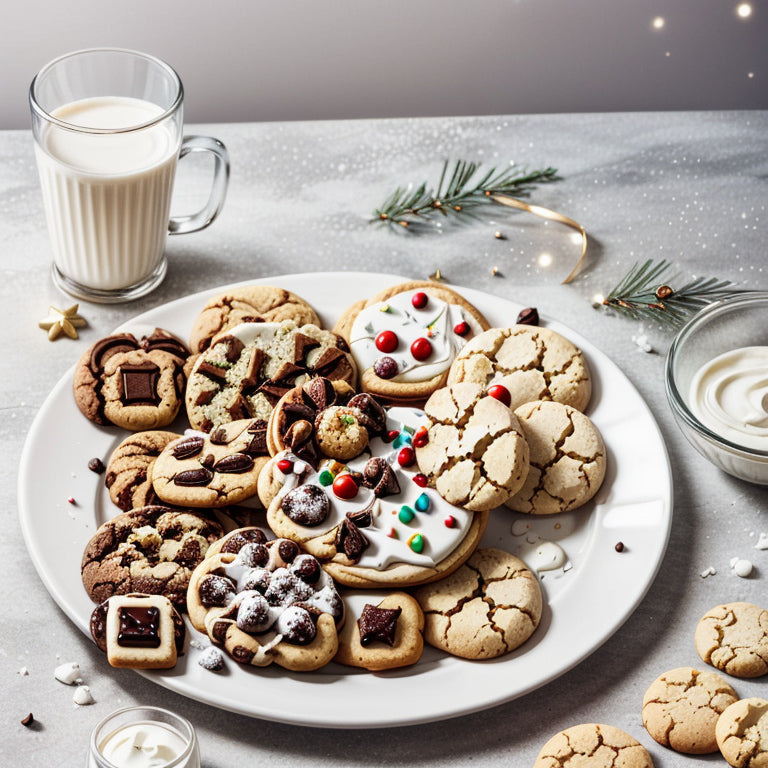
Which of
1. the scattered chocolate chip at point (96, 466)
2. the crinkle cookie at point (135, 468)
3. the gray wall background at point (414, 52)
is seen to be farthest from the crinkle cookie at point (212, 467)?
the gray wall background at point (414, 52)

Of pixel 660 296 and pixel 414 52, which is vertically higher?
pixel 414 52

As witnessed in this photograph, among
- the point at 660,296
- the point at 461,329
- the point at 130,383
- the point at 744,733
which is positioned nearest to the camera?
the point at 744,733

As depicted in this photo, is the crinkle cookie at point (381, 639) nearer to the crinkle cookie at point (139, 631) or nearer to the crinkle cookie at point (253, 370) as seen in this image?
the crinkle cookie at point (139, 631)

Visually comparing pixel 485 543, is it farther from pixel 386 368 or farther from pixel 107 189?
pixel 107 189

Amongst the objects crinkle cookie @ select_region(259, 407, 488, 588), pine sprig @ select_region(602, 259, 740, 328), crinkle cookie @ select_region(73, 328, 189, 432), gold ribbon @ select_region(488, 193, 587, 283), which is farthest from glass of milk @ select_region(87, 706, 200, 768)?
gold ribbon @ select_region(488, 193, 587, 283)

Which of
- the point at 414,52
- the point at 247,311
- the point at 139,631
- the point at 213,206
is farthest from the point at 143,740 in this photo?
the point at 414,52

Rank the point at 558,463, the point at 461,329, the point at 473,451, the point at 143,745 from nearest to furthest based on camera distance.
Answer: the point at 143,745
the point at 473,451
the point at 558,463
the point at 461,329

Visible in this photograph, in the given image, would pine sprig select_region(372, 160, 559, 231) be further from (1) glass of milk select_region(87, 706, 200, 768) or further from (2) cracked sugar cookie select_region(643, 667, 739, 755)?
(1) glass of milk select_region(87, 706, 200, 768)

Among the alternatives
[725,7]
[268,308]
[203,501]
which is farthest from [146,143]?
[725,7]
